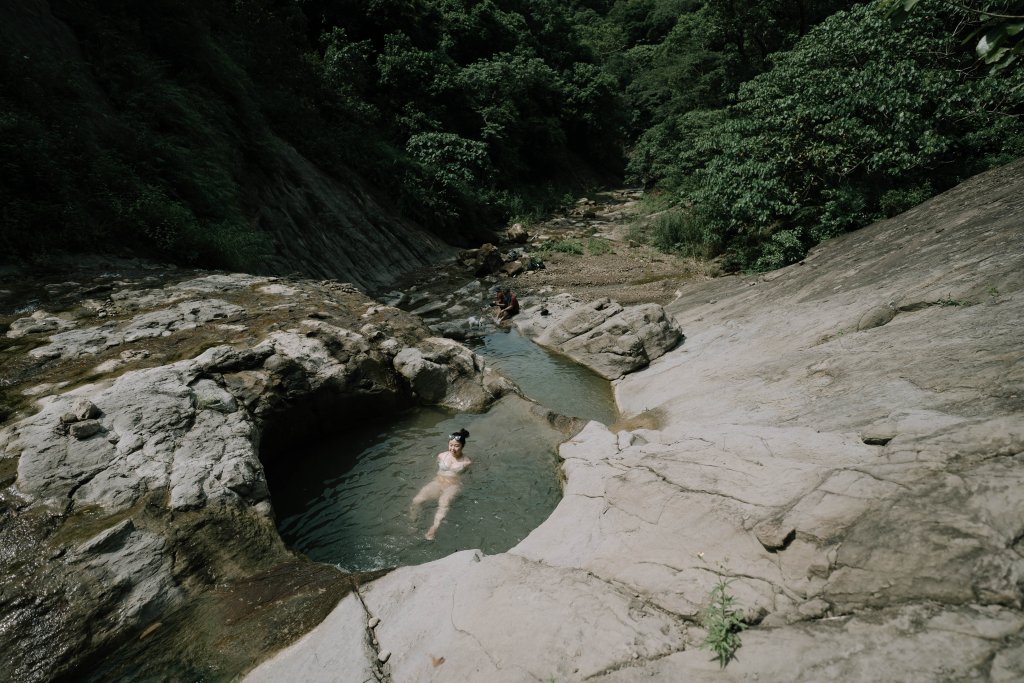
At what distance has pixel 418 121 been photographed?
94.1 ft

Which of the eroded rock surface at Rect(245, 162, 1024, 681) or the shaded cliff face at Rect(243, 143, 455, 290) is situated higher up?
the shaded cliff face at Rect(243, 143, 455, 290)

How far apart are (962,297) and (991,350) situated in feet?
6.70

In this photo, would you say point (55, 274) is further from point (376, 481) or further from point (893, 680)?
point (893, 680)

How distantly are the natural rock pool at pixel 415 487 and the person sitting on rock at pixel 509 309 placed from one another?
224 inches

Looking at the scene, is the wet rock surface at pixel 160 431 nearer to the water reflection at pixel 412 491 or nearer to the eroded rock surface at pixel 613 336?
the water reflection at pixel 412 491

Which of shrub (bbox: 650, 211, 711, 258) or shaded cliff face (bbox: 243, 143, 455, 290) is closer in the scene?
shaded cliff face (bbox: 243, 143, 455, 290)

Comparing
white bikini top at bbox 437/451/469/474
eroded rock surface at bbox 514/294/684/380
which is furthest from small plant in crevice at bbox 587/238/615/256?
white bikini top at bbox 437/451/469/474

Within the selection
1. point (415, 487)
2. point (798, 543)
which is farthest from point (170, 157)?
point (798, 543)

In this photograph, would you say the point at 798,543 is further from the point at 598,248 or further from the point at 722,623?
the point at 598,248

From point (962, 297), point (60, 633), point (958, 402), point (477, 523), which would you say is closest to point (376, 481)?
point (477, 523)

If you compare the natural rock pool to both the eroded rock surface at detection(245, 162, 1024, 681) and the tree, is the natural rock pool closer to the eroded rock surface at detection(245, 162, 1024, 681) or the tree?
the eroded rock surface at detection(245, 162, 1024, 681)

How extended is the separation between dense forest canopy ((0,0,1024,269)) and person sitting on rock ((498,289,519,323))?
7.18 m

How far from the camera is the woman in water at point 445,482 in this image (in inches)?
281

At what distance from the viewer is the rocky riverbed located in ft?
10.8
